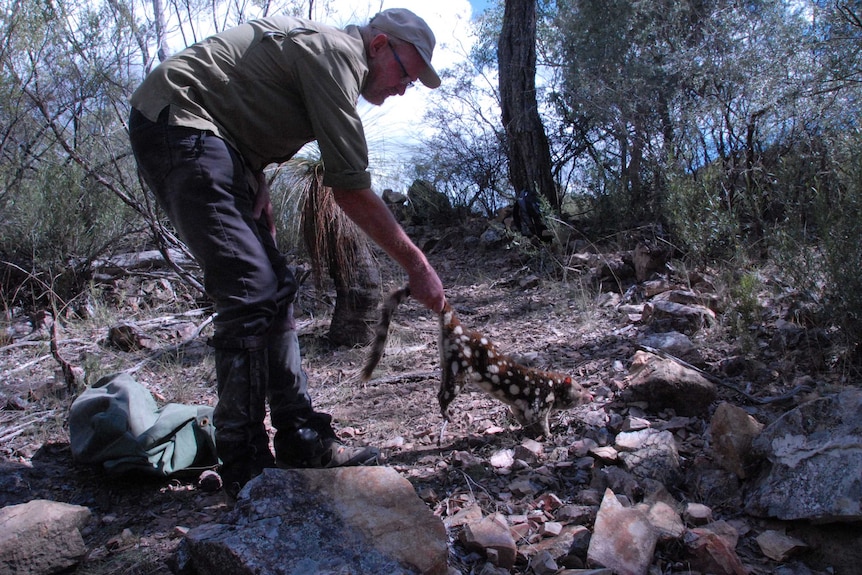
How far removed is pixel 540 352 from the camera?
457 cm

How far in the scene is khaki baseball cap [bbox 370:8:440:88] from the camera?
101 inches

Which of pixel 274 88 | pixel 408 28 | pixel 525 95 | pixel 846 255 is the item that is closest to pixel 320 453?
pixel 274 88

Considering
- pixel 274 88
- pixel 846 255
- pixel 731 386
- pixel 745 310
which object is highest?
pixel 274 88

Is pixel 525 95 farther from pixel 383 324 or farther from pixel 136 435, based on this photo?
pixel 136 435

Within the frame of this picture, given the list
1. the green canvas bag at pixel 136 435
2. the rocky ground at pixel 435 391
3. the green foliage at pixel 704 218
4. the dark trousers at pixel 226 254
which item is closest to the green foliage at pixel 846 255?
the rocky ground at pixel 435 391

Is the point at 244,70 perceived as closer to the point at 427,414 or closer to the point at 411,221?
the point at 427,414

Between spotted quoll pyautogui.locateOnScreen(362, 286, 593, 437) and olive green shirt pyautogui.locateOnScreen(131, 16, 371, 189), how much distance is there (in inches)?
36.4

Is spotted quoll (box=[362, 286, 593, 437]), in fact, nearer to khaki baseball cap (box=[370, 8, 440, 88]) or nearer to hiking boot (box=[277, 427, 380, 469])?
hiking boot (box=[277, 427, 380, 469])

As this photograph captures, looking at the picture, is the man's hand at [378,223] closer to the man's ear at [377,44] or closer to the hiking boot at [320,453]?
the man's ear at [377,44]

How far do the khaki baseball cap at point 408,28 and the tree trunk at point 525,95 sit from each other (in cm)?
559

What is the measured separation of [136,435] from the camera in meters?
2.98

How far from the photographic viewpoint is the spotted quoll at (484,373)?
10.3 feet

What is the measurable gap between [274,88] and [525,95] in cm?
618

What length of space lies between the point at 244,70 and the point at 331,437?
1665 millimetres
